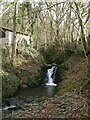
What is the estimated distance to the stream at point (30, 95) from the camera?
42.1 feet

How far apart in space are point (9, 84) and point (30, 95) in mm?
1805

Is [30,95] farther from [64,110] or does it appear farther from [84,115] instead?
[84,115]

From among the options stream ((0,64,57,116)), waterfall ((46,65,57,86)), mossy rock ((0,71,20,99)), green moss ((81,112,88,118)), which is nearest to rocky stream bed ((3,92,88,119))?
green moss ((81,112,88,118))

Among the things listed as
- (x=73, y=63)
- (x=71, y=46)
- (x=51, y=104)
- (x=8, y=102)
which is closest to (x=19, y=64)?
(x=73, y=63)

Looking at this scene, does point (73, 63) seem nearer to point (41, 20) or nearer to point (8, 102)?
point (8, 102)

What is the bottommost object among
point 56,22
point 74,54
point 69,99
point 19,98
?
point 19,98

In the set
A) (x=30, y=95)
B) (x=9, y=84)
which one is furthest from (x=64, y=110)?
(x=9, y=84)

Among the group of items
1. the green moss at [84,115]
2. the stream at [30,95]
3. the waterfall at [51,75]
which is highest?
the green moss at [84,115]

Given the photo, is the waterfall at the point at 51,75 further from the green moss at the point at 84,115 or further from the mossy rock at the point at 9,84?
the green moss at the point at 84,115

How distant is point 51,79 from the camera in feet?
69.7

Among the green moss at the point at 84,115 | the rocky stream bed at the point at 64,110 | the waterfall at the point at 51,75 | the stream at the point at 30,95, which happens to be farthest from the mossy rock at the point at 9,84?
the green moss at the point at 84,115

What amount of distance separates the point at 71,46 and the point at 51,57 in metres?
2.82

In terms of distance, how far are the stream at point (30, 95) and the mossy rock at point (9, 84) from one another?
1.38ft

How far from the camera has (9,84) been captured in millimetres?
16484
